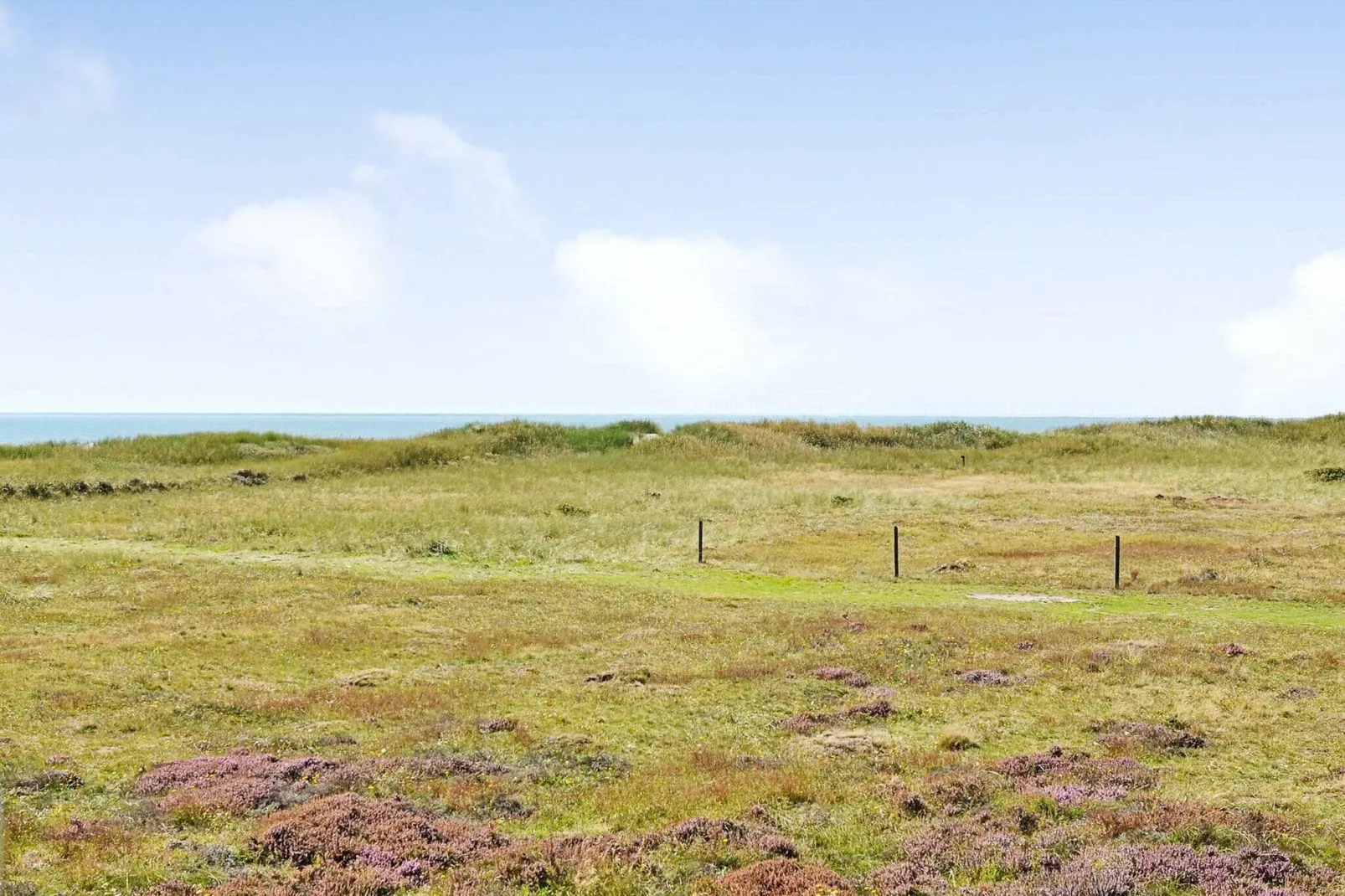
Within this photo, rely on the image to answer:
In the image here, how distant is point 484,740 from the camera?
2033cm

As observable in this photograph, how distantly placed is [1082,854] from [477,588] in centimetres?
3193

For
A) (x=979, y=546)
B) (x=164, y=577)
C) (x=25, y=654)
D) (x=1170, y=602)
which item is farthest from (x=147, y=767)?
(x=979, y=546)

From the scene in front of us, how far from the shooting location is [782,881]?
41.6ft

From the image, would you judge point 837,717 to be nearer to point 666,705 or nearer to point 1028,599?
point 666,705

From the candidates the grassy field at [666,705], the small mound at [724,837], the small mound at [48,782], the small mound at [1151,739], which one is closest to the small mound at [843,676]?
the grassy field at [666,705]

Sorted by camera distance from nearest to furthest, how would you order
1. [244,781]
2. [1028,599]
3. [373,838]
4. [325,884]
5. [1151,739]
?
[325,884] < [373,838] < [244,781] < [1151,739] < [1028,599]

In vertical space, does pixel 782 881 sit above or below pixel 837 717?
above

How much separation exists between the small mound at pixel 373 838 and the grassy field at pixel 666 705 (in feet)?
0.20

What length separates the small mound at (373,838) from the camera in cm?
1374

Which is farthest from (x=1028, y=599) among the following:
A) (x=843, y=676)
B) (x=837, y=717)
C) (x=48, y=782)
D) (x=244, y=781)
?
(x=48, y=782)

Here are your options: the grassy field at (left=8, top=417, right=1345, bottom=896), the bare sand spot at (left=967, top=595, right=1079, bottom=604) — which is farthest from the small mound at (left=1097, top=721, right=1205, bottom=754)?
the bare sand spot at (left=967, top=595, right=1079, bottom=604)

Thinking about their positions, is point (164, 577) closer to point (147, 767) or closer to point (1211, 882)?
point (147, 767)

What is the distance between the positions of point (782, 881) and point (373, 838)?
5880 mm

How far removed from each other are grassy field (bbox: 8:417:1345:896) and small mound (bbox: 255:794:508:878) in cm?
6
